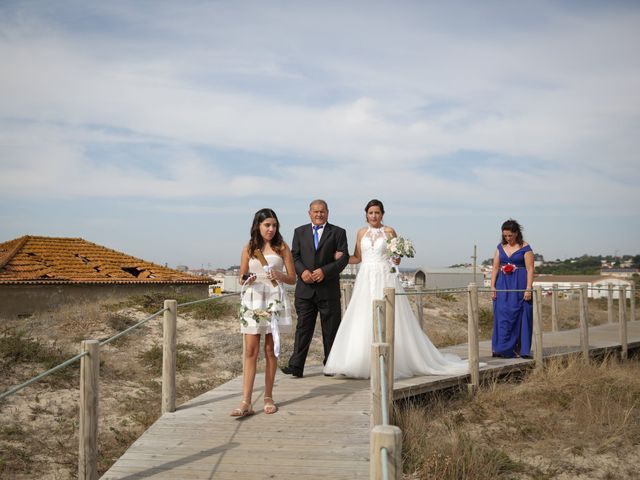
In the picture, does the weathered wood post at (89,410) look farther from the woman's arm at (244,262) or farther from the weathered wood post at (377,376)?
the weathered wood post at (377,376)

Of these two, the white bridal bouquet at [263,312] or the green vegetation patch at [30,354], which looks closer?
the white bridal bouquet at [263,312]

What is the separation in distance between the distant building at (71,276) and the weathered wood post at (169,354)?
13492 millimetres

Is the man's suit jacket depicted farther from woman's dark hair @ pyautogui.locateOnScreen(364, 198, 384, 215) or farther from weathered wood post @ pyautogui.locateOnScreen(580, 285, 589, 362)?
weathered wood post @ pyautogui.locateOnScreen(580, 285, 589, 362)

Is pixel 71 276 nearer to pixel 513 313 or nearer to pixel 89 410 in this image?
pixel 513 313

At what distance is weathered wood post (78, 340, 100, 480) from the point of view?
14.1 feet

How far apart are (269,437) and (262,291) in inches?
54.1

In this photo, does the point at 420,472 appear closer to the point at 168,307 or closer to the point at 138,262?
the point at 168,307

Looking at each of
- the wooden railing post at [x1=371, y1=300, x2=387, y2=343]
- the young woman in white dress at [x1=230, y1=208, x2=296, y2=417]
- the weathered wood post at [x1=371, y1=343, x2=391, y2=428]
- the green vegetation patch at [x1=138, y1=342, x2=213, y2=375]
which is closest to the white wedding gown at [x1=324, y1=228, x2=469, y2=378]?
the wooden railing post at [x1=371, y1=300, x2=387, y2=343]

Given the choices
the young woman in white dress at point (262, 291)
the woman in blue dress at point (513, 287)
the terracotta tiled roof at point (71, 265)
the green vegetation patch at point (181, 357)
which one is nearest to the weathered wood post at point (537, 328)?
the woman in blue dress at point (513, 287)

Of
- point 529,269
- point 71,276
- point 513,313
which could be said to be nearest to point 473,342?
point 513,313

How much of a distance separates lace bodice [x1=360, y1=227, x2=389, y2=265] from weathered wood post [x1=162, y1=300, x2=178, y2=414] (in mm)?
2636

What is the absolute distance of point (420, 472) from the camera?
18.8 ft

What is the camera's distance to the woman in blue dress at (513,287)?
9.42m

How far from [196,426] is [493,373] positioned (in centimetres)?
483
